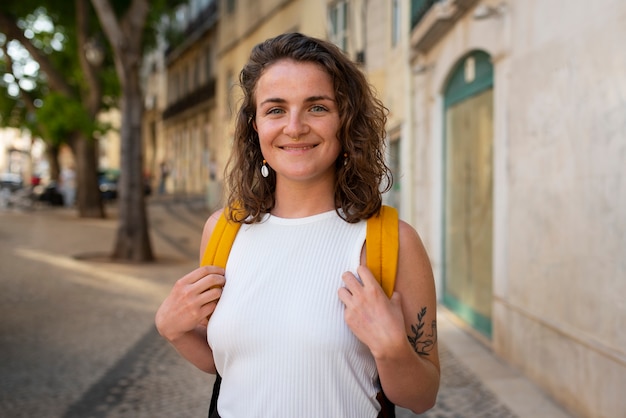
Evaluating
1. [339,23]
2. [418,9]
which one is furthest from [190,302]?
[339,23]

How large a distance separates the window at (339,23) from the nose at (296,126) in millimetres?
12878

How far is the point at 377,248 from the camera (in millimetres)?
1838

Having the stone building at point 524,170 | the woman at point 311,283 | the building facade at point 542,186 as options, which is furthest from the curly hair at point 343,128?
the building facade at point 542,186

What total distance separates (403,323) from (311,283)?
0.88 feet

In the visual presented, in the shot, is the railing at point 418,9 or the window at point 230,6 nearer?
the railing at point 418,9

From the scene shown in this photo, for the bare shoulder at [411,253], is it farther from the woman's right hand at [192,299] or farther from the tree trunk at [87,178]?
the tree trunk at [87,178]

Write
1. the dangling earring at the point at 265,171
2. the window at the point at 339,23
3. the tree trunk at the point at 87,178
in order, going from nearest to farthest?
the dangling earring at the point at 265,171 → the window at the point at 339,23 → the tree trunk at the point at 87,178

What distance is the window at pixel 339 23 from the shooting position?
48.8 feet

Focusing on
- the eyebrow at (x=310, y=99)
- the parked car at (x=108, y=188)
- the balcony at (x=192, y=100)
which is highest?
the balcony at (x=192, y=100)

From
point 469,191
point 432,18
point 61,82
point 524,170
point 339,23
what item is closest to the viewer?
point 524,170

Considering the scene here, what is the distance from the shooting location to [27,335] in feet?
23.7

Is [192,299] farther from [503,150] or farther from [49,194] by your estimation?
[49,194]

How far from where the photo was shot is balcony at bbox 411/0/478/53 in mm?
8391

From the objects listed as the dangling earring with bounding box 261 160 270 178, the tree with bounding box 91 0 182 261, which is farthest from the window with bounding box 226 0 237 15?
the dangling earring with bounding box 261 160 270 178
